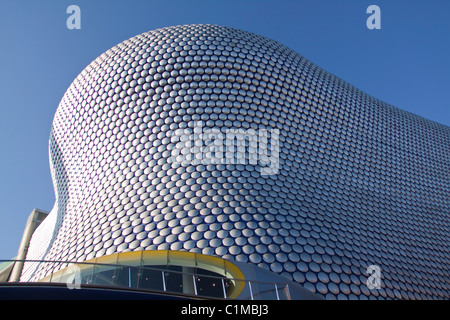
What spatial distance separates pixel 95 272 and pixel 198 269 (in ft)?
18.0

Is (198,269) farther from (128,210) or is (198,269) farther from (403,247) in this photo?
(403,247)

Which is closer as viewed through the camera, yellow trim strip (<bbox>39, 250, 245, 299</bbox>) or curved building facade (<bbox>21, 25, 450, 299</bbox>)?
A: yellow trim strip (<bbox>39, 250, 245, 299</bbox>)

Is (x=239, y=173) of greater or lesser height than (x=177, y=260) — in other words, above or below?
above

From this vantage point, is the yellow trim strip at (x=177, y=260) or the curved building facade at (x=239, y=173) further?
the curved building facade at (x=239, y=173)

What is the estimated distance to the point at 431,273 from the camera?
14.8 m

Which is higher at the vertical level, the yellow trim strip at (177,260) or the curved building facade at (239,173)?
the curved building facade at (239,173)

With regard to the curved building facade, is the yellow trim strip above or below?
below

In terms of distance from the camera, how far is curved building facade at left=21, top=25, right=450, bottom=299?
1247 centimetres

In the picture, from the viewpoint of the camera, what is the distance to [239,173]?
1444cm

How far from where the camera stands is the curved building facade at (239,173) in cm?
1247

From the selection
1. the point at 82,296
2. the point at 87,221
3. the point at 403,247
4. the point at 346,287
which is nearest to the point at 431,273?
the point at 403,247

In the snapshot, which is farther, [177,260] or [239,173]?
[239,173]
